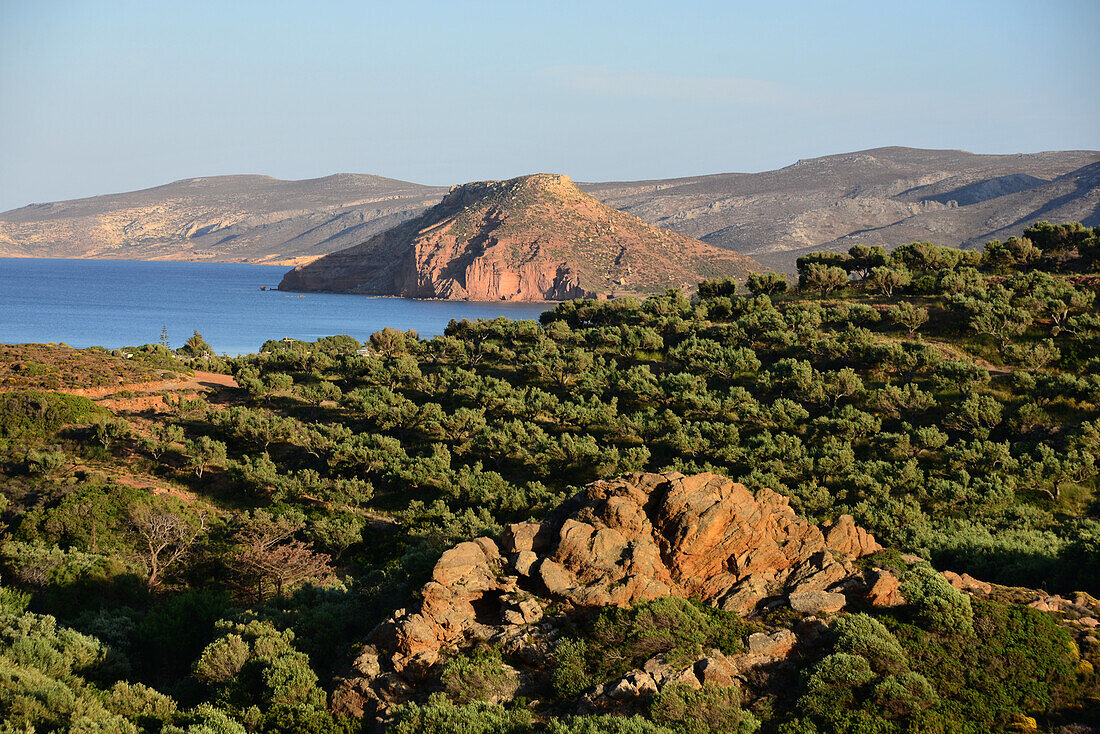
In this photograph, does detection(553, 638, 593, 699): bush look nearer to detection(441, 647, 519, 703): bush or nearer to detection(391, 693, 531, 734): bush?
detection(441, 647, 519, 703): bush

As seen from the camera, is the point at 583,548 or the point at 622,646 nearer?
the point at 622,646

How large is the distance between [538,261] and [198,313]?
7226 centimetres

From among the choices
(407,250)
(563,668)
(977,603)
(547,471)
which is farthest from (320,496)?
(407,250)

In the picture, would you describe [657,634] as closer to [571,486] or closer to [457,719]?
[457,719]

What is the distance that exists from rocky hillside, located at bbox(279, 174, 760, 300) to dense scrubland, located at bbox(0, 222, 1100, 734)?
113 m

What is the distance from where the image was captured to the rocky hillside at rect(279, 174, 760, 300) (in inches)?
6786

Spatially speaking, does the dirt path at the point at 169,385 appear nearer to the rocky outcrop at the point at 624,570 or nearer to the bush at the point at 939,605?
Result: the rocky outcrop at the point at 624,570

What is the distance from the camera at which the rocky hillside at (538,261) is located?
172 m

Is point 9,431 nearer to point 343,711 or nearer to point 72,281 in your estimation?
point 343,711

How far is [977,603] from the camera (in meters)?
15.4

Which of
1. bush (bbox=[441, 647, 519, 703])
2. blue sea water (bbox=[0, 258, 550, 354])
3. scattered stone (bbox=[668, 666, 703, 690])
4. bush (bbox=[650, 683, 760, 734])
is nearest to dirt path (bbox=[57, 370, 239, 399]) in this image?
bush (bbox=[441, 647, 519, 703])

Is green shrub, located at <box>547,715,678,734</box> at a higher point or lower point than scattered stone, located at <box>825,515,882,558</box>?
lower

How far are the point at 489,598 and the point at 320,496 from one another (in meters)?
16.4

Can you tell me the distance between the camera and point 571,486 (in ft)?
91.0
